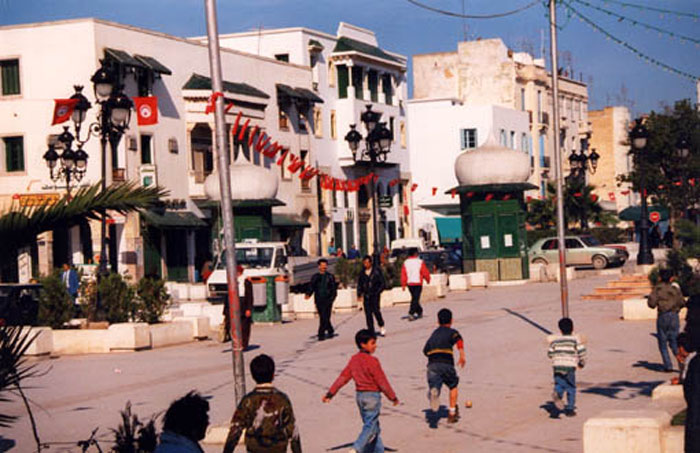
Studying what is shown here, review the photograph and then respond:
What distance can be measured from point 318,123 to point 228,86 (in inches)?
407

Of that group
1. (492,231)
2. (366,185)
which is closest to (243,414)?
(492,231)

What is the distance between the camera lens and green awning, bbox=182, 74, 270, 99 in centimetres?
5253

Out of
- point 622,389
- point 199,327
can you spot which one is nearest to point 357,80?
point 199,327

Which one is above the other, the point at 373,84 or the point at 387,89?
the point at 373,84

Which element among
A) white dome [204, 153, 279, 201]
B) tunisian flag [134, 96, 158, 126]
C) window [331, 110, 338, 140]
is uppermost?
window [331, 110, 338, 140]

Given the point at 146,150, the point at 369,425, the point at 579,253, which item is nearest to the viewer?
the point at 369,425

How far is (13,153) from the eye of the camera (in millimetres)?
47219

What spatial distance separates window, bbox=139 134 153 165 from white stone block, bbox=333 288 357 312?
17.9 metres

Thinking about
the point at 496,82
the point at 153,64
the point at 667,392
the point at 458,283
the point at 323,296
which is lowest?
the point at 667,392

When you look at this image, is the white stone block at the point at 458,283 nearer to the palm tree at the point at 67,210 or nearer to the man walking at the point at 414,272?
the man walking at the point at 414,272

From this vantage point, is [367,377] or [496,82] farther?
[496,82]

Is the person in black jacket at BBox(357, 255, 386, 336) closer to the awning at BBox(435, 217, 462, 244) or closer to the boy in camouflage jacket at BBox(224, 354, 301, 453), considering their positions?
the boy in camouflage jacket at BBox(224, 354, 301, 453)

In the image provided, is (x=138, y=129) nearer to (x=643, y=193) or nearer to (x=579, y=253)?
(x=579, y=253)

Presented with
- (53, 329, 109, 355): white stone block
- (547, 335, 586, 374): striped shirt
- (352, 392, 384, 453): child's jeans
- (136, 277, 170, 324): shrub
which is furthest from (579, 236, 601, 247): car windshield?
(352, 392, 384, 453): child's jeans
